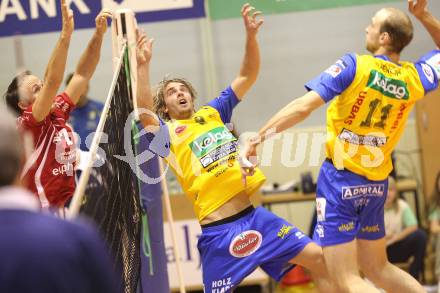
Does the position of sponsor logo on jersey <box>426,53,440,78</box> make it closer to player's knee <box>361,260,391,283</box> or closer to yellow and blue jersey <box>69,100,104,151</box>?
player's knee <box>361,260,391,283</box>

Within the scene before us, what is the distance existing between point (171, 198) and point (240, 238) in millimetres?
3455

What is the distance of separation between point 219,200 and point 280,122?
33.3 inches

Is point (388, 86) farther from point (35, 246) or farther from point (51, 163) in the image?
point (35, 246)

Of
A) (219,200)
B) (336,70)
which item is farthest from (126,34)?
(336,70)

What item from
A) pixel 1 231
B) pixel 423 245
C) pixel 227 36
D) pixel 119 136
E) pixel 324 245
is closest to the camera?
pixel 1 231

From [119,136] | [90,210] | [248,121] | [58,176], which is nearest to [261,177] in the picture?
[119,136]

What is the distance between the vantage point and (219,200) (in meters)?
5.17

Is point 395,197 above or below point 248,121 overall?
below

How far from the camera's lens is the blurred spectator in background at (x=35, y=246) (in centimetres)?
208

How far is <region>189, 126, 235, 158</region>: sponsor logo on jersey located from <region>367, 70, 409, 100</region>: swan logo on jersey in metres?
1.09

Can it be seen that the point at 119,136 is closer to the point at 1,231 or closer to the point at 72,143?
the point at 72,143

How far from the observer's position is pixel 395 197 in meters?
8.41

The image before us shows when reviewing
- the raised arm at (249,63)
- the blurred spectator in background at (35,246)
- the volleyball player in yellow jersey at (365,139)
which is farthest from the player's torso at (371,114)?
the blurred spectator in background at (35,246)

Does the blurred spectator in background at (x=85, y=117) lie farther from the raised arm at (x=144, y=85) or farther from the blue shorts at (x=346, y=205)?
the blue shorts at (x=346, y=205)
